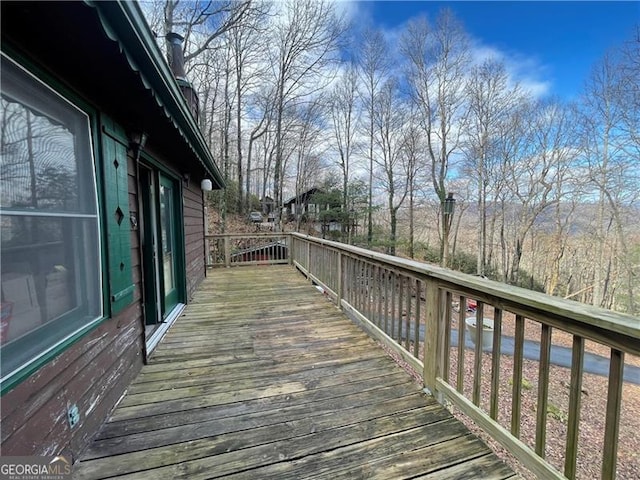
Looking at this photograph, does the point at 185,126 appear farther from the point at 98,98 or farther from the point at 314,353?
the point at 314,353

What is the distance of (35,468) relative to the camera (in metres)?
1.24

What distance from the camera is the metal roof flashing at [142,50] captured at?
3.57 ft

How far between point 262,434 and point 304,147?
16.5m

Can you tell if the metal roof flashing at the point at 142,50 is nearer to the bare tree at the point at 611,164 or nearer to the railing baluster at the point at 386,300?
the railing baluster at the point at 386,300

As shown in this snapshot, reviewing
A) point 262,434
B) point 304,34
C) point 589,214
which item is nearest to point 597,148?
point 589,214

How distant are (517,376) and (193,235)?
4.87 metres

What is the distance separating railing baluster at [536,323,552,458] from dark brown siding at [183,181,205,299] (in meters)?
4.14

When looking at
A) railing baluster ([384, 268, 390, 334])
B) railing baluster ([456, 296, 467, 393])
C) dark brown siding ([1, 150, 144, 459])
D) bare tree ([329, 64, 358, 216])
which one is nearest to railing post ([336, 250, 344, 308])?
railing baluster ([384, 268, 390, 334])

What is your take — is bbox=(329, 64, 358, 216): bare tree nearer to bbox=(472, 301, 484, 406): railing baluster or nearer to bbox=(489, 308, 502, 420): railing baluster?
bbox=(472, 301, 484, 406): railing baluster

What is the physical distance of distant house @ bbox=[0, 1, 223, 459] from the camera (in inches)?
44.2

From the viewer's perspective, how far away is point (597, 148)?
10906 mm

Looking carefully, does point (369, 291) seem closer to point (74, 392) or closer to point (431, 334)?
point (431, 334)

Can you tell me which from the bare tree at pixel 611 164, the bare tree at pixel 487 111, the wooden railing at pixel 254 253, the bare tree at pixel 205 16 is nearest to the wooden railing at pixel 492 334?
the wooden railing at pixel 254 253

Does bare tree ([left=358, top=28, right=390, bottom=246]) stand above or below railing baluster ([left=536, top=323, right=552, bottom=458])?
above
